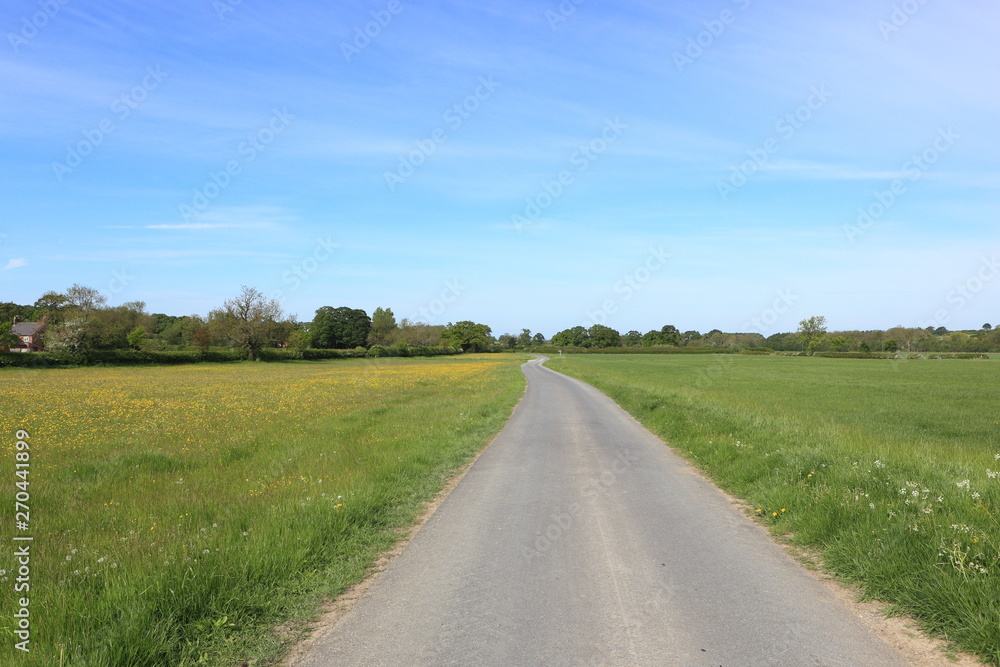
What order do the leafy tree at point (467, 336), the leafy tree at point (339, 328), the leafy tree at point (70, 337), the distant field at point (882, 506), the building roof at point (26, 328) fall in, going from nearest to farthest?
the distant field at point (882, 506), the leafy tree at point (70, 337), the building roof at point (26, 328), the leafy tree at point (339, 328), the leafy tree at point (467, 336)

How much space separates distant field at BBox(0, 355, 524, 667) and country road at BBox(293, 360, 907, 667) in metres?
0.75

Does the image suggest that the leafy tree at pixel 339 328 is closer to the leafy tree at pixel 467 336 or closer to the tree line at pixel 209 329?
the tree line at pixel 209 329

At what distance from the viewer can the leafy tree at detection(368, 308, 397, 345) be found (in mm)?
161750

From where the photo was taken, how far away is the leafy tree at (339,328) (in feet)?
493

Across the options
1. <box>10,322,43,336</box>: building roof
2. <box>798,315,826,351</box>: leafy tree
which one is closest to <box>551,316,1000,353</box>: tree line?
<box>798,315,826,351</box>: leafy tree

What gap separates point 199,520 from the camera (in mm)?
7199

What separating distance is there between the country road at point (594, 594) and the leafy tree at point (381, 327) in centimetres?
15197

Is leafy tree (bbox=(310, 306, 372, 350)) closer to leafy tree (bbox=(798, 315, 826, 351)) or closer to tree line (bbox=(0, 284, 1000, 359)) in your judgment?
tree line (bbox=(0, 284, 1000, 359))

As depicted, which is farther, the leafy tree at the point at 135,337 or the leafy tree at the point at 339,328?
the leafy tree at the point at 339,328

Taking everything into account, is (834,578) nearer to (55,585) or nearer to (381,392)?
(55,585)

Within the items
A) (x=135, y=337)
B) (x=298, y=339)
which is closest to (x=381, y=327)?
(x=298, y=339)

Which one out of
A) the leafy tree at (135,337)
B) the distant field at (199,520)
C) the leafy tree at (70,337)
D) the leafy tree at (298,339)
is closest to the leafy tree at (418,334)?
the leafy tree at (298,339)

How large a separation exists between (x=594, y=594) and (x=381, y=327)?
573 ft

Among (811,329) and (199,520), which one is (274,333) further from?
(811,329)
